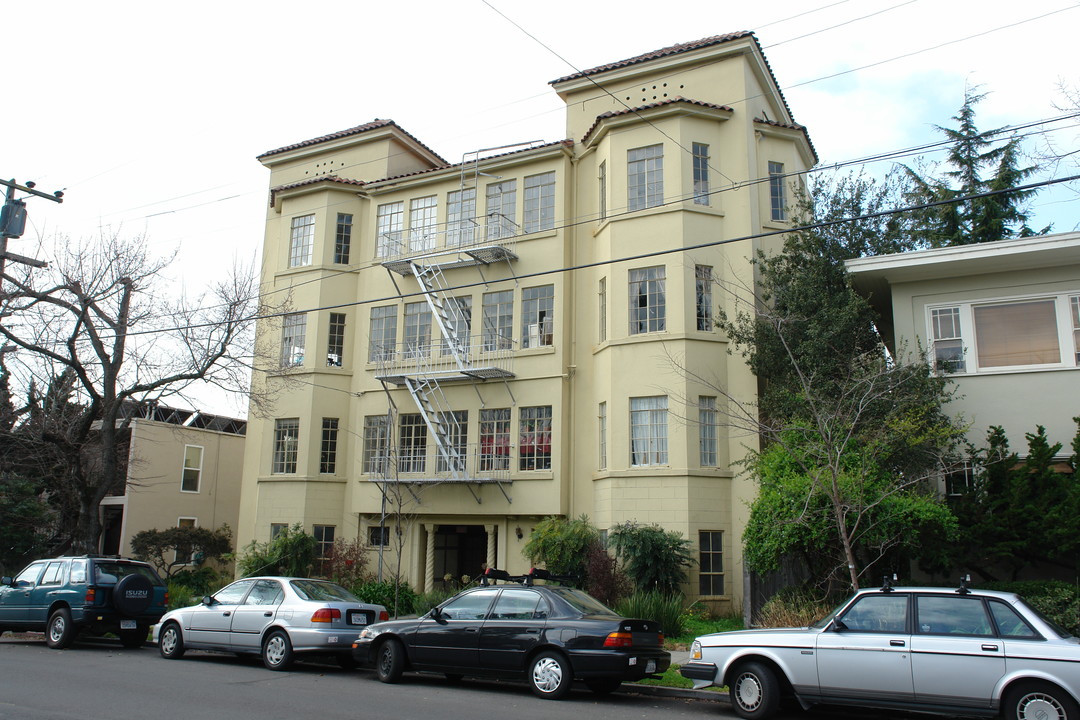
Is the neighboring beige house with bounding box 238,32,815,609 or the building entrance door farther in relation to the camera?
A: the building entrance door

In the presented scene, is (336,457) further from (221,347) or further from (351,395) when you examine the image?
(221,347)

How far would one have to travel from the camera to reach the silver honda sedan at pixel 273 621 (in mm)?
12914

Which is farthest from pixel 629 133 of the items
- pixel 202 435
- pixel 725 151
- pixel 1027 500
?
pixel 202 435

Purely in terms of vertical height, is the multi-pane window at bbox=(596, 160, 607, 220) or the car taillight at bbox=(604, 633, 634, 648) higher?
the multi-pane window at bbox=(596, 160, 607, 220)

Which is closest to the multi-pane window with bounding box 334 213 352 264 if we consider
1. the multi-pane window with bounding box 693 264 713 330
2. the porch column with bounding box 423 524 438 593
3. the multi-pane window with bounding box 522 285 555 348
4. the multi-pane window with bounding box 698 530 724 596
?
the multi-pane window with bounding box 522 285 555 348

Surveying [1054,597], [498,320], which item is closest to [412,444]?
[498,320]

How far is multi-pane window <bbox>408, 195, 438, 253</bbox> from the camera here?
25.5 metres

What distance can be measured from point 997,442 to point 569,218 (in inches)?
482

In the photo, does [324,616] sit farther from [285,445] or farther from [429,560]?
[285,445]

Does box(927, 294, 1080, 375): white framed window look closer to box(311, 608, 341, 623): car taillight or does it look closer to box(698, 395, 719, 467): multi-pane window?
box(698, 395, 719, 467): multi-pane window

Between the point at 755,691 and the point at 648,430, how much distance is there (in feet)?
36.8

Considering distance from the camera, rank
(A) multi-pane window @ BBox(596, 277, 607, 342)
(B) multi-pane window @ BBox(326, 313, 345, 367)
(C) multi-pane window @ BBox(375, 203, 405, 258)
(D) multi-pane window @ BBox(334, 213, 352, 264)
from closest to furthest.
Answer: (A) multi-pane window @ BBox(596, 277, 607, 342) < (C) multi-pane window @ BBox(375, 203, 405, 258) < (B) multi-pane window @ BBox(326, 313, 345, 367) < (D) multi-pane window @ BBox(334, 213, 352, 264)

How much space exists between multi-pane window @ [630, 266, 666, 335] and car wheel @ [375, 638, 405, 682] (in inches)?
440

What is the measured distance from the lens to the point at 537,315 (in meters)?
23.4
